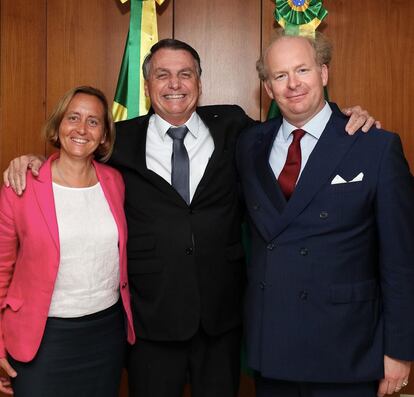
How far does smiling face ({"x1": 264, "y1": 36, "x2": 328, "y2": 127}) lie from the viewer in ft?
5.21

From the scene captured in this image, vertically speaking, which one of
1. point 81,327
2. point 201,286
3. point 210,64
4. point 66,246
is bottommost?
point 81,327

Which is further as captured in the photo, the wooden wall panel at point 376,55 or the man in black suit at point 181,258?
the wooden wall panel at point 376,55

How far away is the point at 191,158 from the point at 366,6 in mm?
1306

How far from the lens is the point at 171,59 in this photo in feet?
6.37

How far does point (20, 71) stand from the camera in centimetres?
248

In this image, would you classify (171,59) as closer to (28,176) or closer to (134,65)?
(134,65)

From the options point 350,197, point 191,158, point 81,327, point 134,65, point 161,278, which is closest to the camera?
point 350,197

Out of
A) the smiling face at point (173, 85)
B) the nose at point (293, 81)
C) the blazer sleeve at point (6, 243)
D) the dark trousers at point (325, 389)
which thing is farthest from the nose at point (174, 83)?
the dark trousers at point (325, 389)

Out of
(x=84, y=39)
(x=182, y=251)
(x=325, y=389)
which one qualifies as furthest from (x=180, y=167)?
(x=84, y=39)

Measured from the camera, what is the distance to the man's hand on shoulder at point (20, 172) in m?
1.59

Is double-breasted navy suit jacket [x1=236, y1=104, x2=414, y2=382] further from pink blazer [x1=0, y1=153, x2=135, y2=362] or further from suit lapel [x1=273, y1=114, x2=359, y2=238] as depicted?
pink blazer [x1=0, y1=153, x2=135, y2=362]

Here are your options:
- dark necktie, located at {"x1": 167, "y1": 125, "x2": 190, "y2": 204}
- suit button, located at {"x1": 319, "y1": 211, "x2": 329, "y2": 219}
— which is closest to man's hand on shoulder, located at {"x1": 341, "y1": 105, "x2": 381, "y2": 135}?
suit button, located at {"x1": 319, "y1": 211, "x2": 329, "y2": 219}

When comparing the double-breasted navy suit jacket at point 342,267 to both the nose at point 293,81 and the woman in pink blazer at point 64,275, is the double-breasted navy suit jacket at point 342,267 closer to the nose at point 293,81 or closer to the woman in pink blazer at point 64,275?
the nose at point 293,81

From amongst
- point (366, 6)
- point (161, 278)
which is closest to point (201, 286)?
point (161, 278)
